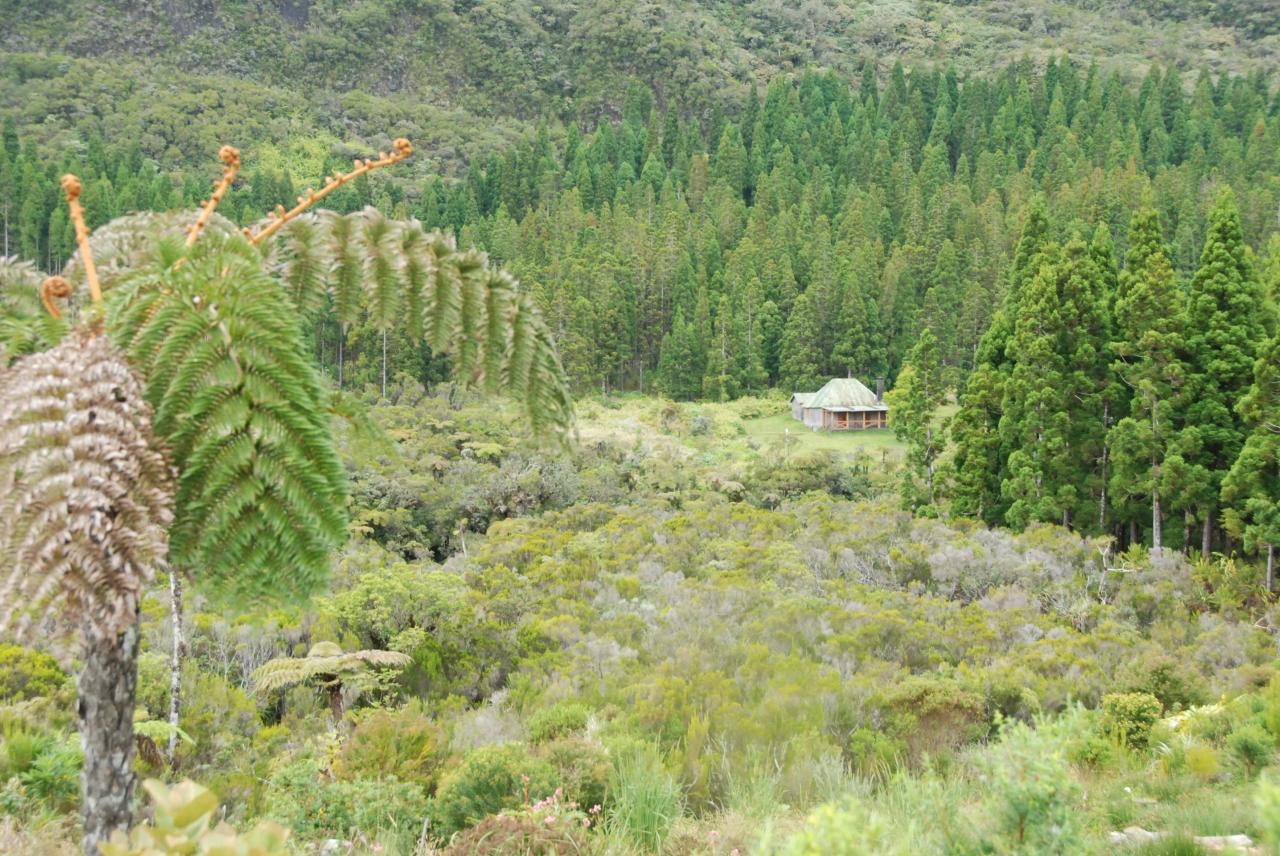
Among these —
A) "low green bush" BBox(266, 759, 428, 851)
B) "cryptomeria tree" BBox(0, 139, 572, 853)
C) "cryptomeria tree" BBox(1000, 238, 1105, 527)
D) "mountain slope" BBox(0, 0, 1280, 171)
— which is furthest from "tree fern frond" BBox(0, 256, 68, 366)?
"mountain slope" BBox(0, 0, 1280, 171)

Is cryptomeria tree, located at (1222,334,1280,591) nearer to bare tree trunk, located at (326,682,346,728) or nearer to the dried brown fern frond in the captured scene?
bare tree trunk, located at (326,682,346,728)

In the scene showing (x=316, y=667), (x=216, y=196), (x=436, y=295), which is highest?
(x=216, y=196)

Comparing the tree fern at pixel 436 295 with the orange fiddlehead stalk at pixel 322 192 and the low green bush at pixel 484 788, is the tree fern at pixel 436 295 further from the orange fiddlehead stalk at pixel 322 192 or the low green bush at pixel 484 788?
the low green bush at pixel 484 788

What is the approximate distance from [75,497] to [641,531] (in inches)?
674

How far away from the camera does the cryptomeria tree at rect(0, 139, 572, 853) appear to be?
2092 mm

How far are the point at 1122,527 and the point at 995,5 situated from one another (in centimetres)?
16979

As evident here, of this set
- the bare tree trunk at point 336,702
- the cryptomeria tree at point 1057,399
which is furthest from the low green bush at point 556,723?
the cryptomeria tree at point 1057,399

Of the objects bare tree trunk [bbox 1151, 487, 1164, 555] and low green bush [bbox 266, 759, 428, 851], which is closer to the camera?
low green bush [bbox 266, 759, 428, 851]

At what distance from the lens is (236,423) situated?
2295 millimetres

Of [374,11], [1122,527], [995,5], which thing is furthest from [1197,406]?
[995,5]

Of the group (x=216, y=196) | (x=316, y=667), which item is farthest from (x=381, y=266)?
(x=316, y=667)

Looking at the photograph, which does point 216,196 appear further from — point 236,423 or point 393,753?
point 393,753

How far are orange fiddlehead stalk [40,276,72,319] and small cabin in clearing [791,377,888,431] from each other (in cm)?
4110

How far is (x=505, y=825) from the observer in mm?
4059
